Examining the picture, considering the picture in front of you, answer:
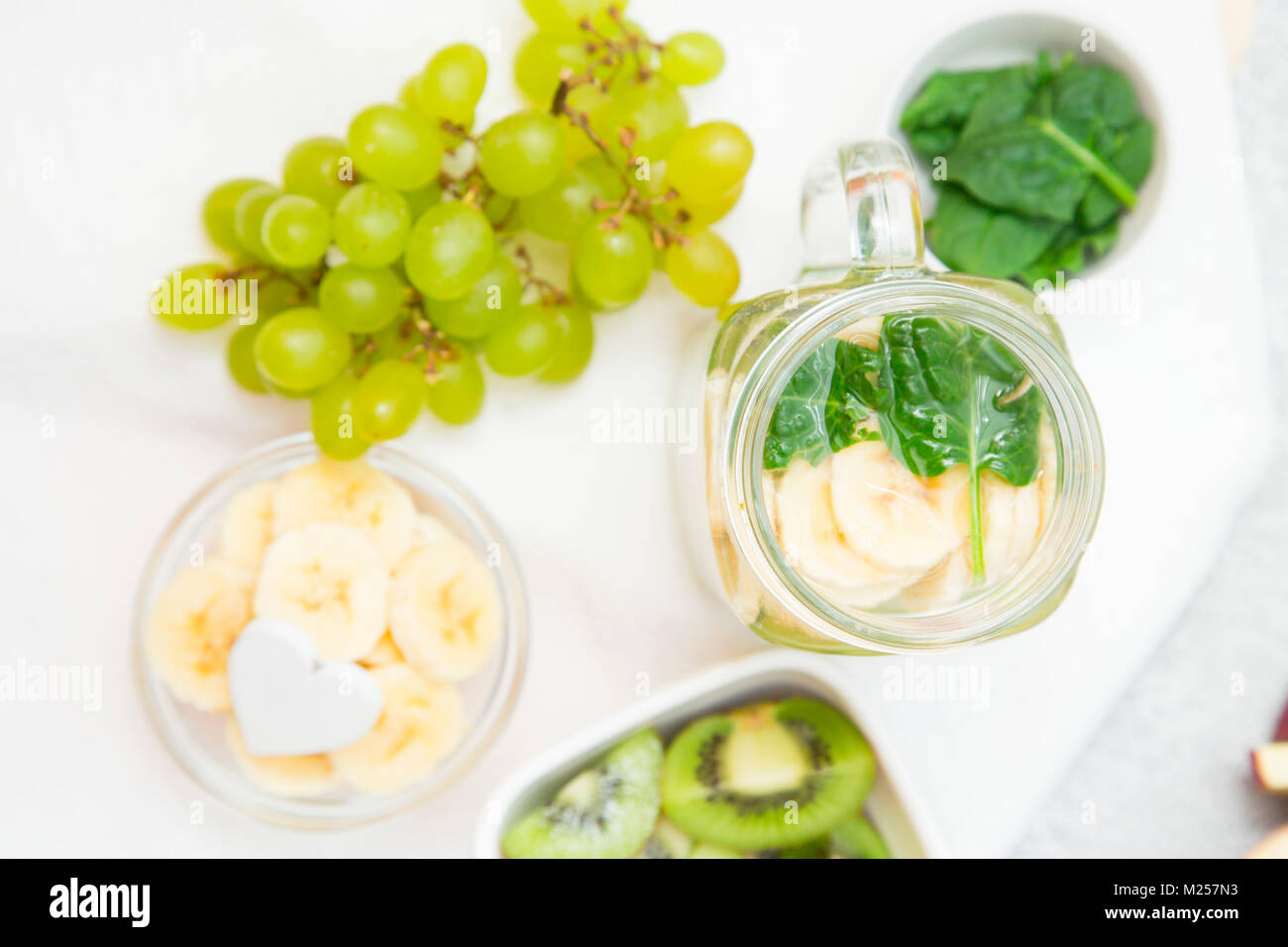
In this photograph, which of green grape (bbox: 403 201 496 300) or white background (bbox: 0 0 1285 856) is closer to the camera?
green grape (bbox: 403 201 496 300)

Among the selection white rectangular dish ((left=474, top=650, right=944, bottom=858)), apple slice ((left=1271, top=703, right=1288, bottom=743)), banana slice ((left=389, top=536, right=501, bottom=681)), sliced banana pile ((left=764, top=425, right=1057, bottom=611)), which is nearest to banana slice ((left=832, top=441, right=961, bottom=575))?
sliced banana pile ((left=764, top=425, right=1057, bottom=611))

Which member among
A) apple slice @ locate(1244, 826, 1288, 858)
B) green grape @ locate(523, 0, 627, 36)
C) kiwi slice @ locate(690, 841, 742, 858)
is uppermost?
green grape @ locate(523, 0, 627, 36)

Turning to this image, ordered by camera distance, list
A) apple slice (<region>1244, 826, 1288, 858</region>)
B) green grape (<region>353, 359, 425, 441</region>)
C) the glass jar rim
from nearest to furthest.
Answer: the glass jar rim < green grape (<region>353, 359, 425, 441</region>) < apple slice (<region>1244, 826, 1288, 858</region>)

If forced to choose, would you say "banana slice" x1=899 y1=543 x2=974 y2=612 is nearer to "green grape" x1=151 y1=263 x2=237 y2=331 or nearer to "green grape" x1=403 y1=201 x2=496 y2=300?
"green grape" x1=403 y1=201 x2=496 y2=300

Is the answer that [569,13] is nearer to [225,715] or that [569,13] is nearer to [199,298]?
[199,298]

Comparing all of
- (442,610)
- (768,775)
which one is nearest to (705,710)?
(768,775)

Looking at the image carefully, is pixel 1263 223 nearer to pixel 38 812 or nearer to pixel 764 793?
pixel 764 793

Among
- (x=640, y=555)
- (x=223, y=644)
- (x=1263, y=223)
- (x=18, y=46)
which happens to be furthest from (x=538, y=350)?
(x=1263, y=223)
